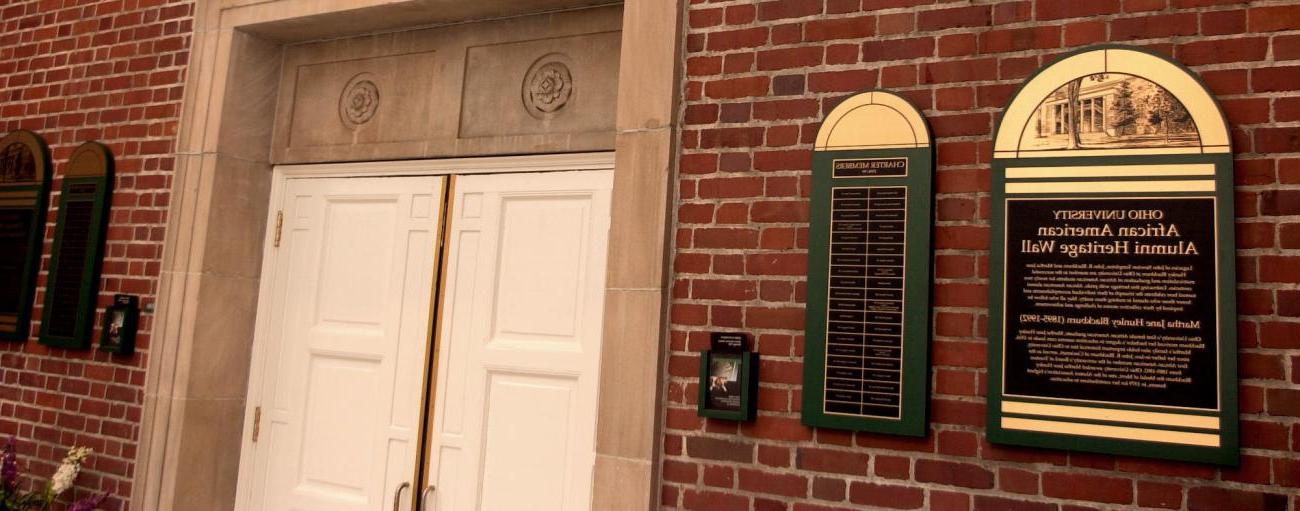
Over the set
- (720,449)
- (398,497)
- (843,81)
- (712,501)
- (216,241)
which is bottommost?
(398,497)

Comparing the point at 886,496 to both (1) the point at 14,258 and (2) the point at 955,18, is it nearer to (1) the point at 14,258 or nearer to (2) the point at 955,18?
(2) the point at 955,18

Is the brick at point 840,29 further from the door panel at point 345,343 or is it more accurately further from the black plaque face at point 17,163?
the black plaque face at point 17,163

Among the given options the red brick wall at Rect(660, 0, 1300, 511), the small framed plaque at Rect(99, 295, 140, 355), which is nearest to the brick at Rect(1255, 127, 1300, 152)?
the red brick wall at Rect(660, 0, 1300, 511)

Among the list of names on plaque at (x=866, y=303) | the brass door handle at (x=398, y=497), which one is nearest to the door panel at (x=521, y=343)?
the brass door handle at (x=398, y=497)

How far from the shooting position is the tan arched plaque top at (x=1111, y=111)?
2.25 meters

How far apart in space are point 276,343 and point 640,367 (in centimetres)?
207

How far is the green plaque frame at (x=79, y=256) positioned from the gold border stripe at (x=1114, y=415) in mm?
3878

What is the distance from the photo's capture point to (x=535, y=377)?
3406mm

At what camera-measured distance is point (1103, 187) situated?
7.62 feet

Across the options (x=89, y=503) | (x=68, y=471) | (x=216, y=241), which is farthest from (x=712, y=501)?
(x=68, y=471)

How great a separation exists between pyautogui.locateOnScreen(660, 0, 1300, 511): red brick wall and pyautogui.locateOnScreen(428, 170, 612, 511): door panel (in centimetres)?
58

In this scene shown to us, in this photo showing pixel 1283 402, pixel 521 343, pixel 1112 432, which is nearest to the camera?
pixel 1283 402

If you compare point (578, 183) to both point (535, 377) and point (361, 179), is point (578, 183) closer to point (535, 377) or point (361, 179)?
point (535, 377)

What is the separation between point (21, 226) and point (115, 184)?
23.2 inches
